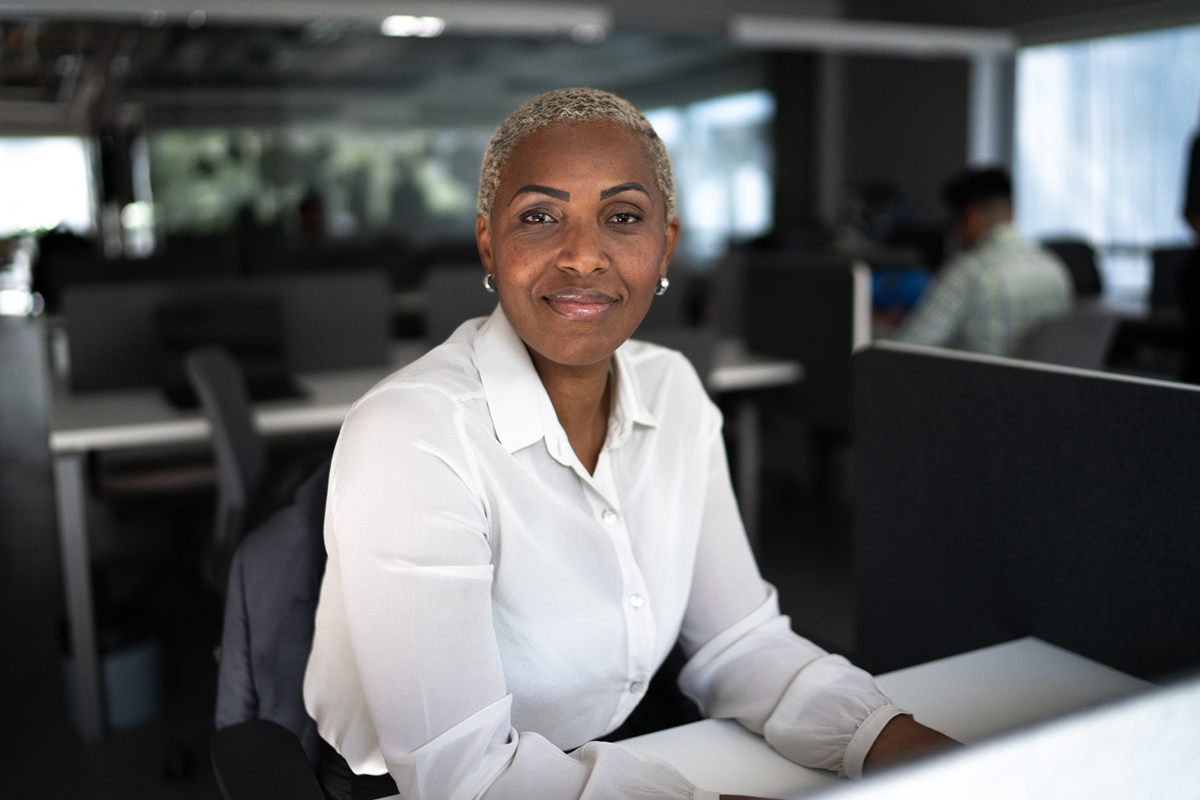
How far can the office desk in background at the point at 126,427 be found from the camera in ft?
7.54

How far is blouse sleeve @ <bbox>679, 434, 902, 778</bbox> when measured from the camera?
0.99 m

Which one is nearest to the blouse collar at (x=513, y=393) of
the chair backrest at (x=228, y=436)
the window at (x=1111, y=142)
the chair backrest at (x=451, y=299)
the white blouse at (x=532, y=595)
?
the white blouse at (x=532, y=595)

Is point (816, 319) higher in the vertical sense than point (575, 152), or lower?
lower

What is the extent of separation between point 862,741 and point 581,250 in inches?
22.3

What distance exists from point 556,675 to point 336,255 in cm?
453

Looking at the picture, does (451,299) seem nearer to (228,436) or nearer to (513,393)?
(228,436)

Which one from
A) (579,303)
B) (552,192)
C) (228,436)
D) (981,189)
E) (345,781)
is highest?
(981,189)

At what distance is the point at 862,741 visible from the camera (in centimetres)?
96

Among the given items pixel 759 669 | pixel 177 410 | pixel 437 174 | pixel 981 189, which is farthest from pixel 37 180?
pixel 759 669

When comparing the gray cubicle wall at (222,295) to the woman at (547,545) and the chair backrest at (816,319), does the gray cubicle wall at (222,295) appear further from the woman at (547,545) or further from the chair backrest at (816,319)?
the woman at (547,545)

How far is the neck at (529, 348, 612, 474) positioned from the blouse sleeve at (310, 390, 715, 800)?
23 cm

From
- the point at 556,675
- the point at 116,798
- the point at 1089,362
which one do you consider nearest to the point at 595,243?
the point at 556,675

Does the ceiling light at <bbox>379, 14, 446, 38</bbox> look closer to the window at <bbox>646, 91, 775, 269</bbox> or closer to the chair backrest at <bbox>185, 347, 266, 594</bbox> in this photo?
the chair backrest at <bbox>185, 347, 266, 594</bbox>

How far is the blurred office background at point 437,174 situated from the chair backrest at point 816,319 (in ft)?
0.40
